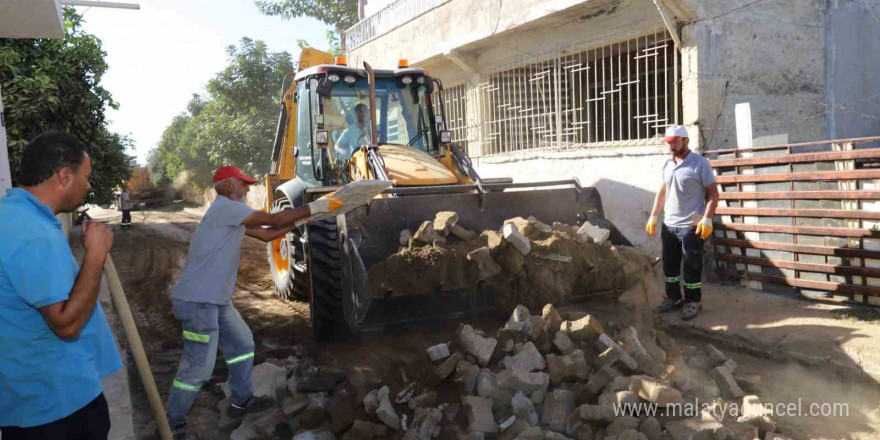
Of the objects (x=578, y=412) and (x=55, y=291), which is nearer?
(x=55, y=291)

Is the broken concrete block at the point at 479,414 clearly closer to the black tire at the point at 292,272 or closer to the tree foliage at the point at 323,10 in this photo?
the black tire at the point at 292,272

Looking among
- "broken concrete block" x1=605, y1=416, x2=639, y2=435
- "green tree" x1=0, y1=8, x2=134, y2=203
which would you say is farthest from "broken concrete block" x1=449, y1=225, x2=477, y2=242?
"green tree" x1=0, y1=8, x2=134, y2=203

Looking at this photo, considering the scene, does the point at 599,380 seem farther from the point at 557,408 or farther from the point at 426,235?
the point at 426,235

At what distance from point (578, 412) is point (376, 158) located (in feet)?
10.1

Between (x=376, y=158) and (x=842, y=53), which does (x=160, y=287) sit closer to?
(x=376, y=158)

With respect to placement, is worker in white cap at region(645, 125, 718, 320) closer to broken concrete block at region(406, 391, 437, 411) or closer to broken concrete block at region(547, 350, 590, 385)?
broken concrete block at region(547, 350, 590, 385)

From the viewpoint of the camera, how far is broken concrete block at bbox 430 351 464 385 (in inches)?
149

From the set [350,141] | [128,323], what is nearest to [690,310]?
[350,141]

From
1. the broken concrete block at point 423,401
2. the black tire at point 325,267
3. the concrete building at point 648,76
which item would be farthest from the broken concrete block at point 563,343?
the concrete building at point 648,76

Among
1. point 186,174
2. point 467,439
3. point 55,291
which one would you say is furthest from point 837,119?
point 186,174

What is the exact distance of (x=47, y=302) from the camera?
1980 millimetres

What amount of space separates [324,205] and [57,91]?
7.43 metres

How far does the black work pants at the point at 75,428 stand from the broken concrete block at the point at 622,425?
2466 millimetres

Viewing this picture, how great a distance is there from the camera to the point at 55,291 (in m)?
1.99
